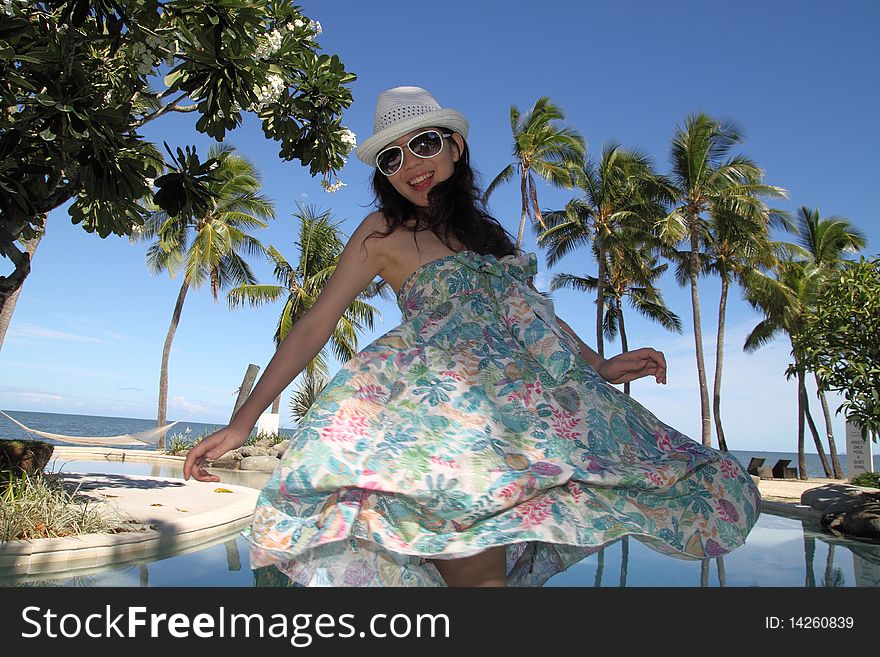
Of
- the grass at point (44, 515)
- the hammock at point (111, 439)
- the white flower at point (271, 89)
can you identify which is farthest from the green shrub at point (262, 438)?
the white flower at point (271, 89)

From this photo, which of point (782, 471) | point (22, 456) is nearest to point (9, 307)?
point (22, 456)

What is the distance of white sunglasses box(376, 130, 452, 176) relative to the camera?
188 centimetres

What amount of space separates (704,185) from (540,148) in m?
5.31

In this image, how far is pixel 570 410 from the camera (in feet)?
4.91

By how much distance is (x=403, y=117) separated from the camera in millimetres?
1860

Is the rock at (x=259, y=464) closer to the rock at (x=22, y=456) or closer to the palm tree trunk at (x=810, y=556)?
the rock at (x=22, y=456)

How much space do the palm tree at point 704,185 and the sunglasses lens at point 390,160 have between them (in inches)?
756

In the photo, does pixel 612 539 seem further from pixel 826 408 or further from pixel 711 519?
pixel 826 408

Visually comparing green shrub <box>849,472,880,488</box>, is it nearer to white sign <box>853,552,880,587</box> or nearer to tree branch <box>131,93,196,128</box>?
white sign <box>853,552,880,587</box>

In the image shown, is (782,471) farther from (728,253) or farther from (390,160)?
(390,160)

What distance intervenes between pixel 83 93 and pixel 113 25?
44 cm

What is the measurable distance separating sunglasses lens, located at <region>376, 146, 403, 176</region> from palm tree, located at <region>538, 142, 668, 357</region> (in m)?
20.6

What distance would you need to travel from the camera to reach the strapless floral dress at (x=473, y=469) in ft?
4.24

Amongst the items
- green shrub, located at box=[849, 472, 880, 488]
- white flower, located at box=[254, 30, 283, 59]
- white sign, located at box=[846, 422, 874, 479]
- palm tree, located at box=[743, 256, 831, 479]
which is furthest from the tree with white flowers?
palm tree, located at box=[743, 256, 831, 479]
